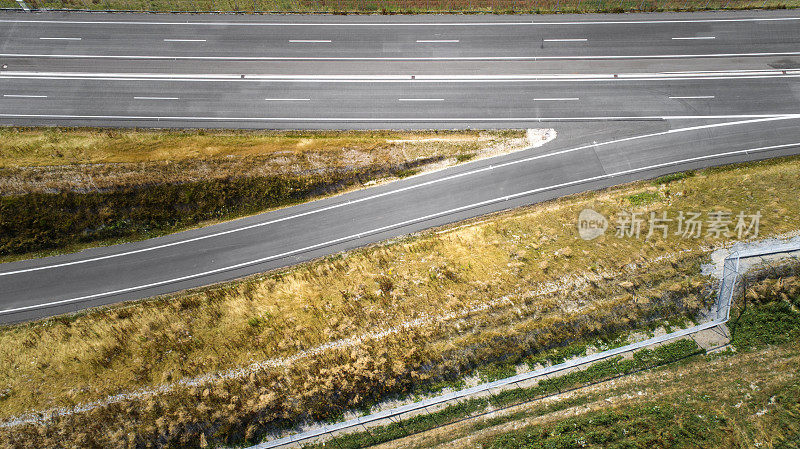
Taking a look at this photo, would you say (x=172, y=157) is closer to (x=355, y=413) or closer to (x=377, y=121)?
(x=377, y=121)

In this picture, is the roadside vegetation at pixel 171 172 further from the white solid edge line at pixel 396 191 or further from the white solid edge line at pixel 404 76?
the white solid edge line at pixel 404 76

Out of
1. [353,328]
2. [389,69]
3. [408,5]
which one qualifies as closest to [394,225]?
[353,328]

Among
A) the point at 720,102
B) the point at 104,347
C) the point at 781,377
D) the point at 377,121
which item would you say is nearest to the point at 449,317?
the point at 377,121

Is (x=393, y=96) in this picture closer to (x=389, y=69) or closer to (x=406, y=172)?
(x=389, y=69)
